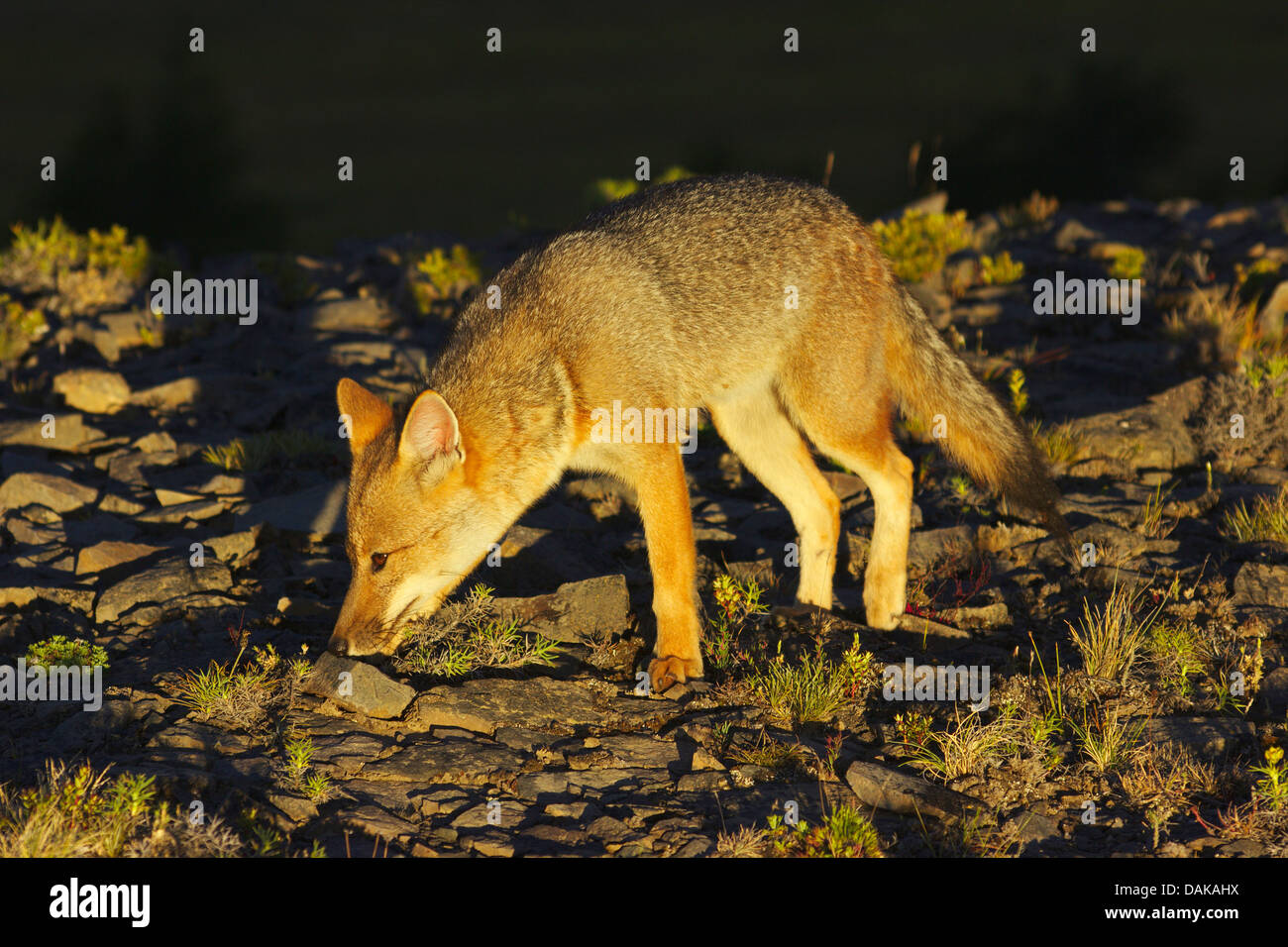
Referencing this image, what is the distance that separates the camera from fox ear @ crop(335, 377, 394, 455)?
596 centimetres

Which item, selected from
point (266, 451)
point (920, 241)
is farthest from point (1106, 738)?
point (920, 241)

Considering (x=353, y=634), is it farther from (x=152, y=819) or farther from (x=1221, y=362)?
(x=1221, y=362)

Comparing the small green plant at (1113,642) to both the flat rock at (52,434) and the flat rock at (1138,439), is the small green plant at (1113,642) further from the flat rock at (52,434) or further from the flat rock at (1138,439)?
the flat rock at (52,434)

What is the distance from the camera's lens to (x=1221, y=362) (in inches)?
405

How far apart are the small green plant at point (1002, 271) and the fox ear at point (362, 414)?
857 centimetres

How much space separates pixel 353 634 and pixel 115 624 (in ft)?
5.79

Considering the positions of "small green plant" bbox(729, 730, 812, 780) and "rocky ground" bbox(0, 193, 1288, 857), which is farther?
"small green plant" bbox(729, 730, 812, 780)

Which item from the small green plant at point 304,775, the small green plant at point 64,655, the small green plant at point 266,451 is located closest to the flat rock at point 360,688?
the small green plant at point 304,775

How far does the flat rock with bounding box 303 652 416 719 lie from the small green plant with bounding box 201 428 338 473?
392 cm

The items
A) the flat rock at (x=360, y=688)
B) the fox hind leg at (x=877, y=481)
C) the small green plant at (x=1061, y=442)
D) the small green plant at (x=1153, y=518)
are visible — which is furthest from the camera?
the small green plant at (x=1061, y=442)

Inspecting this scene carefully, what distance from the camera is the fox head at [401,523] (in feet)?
18.4

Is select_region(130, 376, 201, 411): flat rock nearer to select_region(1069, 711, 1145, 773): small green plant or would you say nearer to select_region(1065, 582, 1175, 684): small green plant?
select_region(1065, 582, 1175, 684): small green plant

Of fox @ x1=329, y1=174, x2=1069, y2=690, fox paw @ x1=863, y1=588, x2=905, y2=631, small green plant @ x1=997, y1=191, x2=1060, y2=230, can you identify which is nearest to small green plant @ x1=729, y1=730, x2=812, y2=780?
fox @ x1=329, y1=174, x2=1069, y2=690

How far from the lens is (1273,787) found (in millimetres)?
4574
